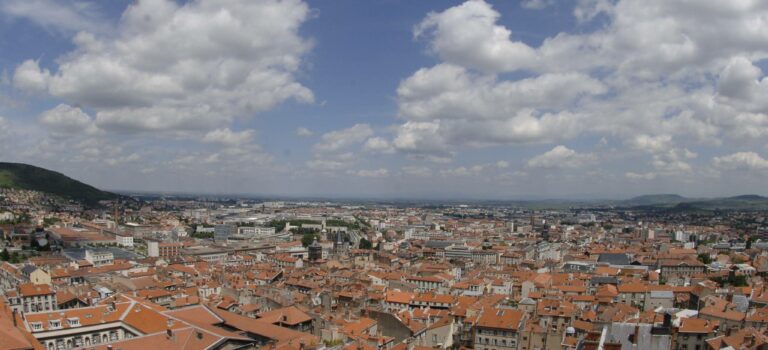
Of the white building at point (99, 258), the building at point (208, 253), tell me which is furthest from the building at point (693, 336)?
the building at point (208, 253)

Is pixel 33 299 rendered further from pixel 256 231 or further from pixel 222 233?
pixel 256 231

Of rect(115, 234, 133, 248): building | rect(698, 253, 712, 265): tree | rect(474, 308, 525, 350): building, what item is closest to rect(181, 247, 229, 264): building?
rect(115, 234, 133, 248): building

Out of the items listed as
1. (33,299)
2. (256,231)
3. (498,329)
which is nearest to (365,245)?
(256,231)

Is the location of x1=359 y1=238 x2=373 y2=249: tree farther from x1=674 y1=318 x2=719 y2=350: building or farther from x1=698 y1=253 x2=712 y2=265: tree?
x1=674 y1=318 x2=719 y2=350: building

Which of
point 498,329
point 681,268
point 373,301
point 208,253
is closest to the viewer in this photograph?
point 498,329

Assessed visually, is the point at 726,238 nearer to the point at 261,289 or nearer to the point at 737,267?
the point at 737,267

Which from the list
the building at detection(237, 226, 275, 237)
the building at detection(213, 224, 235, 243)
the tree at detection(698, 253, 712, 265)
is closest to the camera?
the tree at detection(698, 253, 712, 265)

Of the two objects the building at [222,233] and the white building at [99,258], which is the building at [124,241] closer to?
the building at [222,233]

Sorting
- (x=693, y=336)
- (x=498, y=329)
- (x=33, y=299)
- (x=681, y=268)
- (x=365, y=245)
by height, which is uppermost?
(x=693, y=336)
